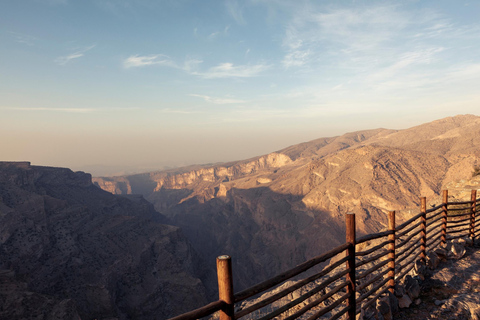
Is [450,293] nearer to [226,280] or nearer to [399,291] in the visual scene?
[399,291]

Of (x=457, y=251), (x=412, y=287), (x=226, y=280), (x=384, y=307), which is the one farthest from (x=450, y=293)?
(x=226, y=280)

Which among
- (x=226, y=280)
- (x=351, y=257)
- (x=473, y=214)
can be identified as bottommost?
(x=473, y=214)

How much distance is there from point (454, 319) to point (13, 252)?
4165cm

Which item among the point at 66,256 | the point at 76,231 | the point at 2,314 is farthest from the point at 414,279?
the point at 76,231

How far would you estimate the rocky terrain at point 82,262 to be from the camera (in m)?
24.2

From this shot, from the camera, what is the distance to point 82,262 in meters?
33.2

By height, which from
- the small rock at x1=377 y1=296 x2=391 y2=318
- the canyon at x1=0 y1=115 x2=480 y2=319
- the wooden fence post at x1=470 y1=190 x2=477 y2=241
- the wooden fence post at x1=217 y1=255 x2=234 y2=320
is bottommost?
the canyon at x1=0 y1=115 x2=480 y2=319

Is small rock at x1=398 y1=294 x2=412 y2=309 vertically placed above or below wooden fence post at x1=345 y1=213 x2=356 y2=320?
below

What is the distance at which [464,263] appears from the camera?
265 inches

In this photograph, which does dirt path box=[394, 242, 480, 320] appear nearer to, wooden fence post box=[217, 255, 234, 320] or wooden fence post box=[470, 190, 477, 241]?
wooden fence post box=[470, 190, 477, 241]

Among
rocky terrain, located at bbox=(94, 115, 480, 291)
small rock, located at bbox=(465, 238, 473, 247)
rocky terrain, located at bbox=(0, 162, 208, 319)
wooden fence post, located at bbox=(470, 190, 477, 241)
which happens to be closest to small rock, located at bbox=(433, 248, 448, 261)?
small rock, located at bbox=(465, 238, 473, 247)

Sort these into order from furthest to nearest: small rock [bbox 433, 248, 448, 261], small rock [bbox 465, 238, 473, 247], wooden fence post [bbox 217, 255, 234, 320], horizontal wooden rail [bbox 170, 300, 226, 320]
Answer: small rock [bbox 465, 238, 473, 247] < small rock [bbox 433, 248, 448, 261] < wooden fence post [bbox 217, 255, 234, 320] < horizontal wooden rail [bbox 170, 300, 226, 320]

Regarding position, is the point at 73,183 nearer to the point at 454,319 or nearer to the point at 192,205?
the point at 192,205

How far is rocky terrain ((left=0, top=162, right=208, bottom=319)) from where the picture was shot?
79.4 ft
